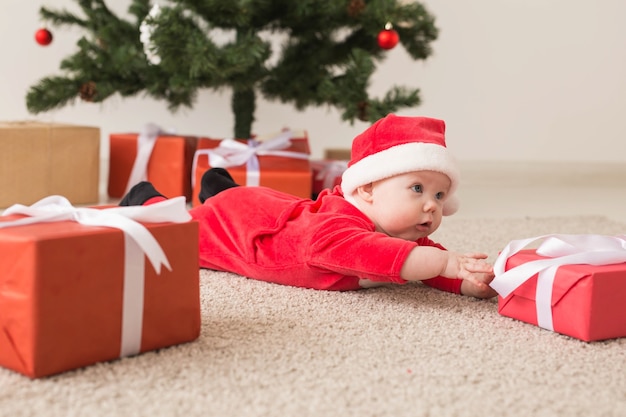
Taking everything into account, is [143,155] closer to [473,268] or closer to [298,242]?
[298,242]

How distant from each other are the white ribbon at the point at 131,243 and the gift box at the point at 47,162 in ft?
3.83

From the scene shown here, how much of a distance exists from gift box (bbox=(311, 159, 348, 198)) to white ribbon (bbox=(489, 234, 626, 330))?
1.12 m

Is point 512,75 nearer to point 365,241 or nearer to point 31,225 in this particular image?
point 365,241

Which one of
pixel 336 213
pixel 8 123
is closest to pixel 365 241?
pixel 336 213

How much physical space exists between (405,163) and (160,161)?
1.20 metres

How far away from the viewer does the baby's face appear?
1170 mm

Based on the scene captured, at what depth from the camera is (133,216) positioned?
877mm

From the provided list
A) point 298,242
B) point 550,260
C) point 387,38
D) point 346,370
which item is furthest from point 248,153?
point 346,370

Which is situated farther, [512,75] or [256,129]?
[512,75]

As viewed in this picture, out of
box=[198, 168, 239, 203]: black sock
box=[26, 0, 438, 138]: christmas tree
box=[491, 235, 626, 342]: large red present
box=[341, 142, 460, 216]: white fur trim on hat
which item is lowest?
box=[491, 235, 626, 342]: large red present

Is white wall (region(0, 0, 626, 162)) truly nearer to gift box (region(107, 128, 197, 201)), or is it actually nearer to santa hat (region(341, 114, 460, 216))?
gift box (region(107, 128, 197, 201))

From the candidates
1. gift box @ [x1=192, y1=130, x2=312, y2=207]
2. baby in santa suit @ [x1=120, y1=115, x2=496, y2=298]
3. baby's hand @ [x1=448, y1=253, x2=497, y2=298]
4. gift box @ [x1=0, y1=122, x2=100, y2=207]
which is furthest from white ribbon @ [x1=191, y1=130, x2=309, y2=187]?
baby's hand @ [x1=448, y1=253, x2=497, y2=298]

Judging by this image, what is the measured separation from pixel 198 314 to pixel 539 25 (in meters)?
2.54

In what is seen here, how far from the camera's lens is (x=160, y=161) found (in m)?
2.20
